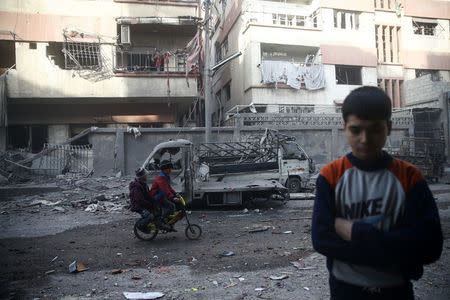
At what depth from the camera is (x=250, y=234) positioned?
638 cm

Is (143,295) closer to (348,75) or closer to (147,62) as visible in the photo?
(147,62)

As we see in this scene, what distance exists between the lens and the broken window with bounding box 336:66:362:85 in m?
23.4

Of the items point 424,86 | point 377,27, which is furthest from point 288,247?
point 377,27

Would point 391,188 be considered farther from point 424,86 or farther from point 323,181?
point 424,86

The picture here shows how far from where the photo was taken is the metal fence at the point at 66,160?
1447 centimetres

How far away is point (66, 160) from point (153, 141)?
437cm

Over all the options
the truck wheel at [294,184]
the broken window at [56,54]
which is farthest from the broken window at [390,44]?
the broken window at [56,54]

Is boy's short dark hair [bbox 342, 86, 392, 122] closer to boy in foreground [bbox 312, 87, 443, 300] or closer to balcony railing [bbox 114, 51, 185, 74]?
boy in foreground [bbox 312, 87, 443, 300]

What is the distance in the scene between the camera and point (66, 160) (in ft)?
48.0

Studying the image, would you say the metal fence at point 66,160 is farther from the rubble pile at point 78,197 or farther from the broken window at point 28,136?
the broken window at point 28,136

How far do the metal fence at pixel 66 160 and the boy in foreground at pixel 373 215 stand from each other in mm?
15148

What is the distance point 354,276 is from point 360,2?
26.4 m

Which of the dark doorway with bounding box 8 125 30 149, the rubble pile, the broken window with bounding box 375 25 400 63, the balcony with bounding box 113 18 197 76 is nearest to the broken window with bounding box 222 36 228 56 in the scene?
the balcony with bounding box 113 18 197 76

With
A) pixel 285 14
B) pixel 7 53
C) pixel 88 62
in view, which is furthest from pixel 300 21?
pixel 7 53
